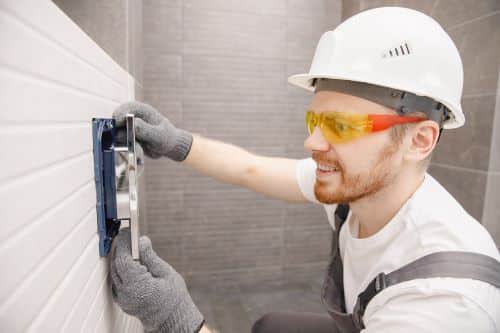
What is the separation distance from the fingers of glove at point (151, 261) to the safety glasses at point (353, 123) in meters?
0.54

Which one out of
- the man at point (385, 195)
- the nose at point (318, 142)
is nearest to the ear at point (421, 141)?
the man at point (385, 195)

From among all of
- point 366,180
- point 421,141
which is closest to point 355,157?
point 366,180

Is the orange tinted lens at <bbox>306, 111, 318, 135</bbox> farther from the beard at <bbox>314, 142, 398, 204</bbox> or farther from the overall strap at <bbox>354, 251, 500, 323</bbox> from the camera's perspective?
the overall strap at <bbox>354, 251, 500, 323</bbox>

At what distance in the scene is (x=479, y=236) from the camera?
82 centimetres

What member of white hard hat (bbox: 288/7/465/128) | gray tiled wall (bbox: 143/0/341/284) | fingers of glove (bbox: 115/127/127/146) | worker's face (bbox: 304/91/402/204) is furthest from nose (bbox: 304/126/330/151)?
gray tiled wall (bbox: 143/0/341/284)

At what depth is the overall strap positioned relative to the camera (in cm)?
72

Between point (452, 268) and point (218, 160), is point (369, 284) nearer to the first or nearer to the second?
point (452, 268)

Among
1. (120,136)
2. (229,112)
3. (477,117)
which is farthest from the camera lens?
(229,112)

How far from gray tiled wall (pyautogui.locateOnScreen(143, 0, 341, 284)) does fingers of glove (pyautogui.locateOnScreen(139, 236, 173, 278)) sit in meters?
1.54

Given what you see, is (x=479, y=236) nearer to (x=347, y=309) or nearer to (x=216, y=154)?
(x=347, y=309)

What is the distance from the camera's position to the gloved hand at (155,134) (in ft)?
3.11

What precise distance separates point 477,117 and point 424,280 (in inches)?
47.8

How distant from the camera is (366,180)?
93cm

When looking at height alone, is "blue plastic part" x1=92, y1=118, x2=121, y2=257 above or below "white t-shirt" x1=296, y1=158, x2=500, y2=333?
above
